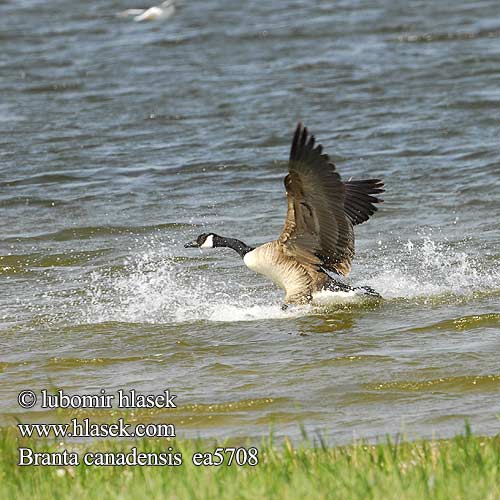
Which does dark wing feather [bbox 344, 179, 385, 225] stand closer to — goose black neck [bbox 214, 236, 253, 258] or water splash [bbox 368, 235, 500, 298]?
water splash [bbox 368, 235, 500, 298]

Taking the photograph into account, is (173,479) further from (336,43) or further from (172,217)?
(336,43)

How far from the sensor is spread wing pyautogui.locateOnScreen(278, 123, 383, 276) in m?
7.98

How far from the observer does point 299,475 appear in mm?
4539

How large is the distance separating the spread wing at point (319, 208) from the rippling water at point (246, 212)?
0.46 m

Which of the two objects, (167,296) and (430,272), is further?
(430,272)

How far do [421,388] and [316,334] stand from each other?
5.24 ft

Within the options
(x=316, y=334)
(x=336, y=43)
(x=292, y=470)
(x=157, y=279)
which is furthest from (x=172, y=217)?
(x=336, y=43)

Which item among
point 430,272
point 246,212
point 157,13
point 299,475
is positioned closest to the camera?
point 299,475

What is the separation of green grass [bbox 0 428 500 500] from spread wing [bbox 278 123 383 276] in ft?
10.3

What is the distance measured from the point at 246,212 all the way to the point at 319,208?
367 centimetres

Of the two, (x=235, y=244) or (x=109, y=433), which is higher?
(x=235, y=244)

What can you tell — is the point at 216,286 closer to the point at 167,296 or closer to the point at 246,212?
the point at 167,296

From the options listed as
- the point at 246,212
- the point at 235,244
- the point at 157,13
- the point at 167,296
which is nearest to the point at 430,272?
the point at 235,244

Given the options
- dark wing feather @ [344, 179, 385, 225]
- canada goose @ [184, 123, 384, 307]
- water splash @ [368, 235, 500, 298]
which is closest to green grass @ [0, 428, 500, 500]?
canada goose @ [184, 123, 384, 307]
